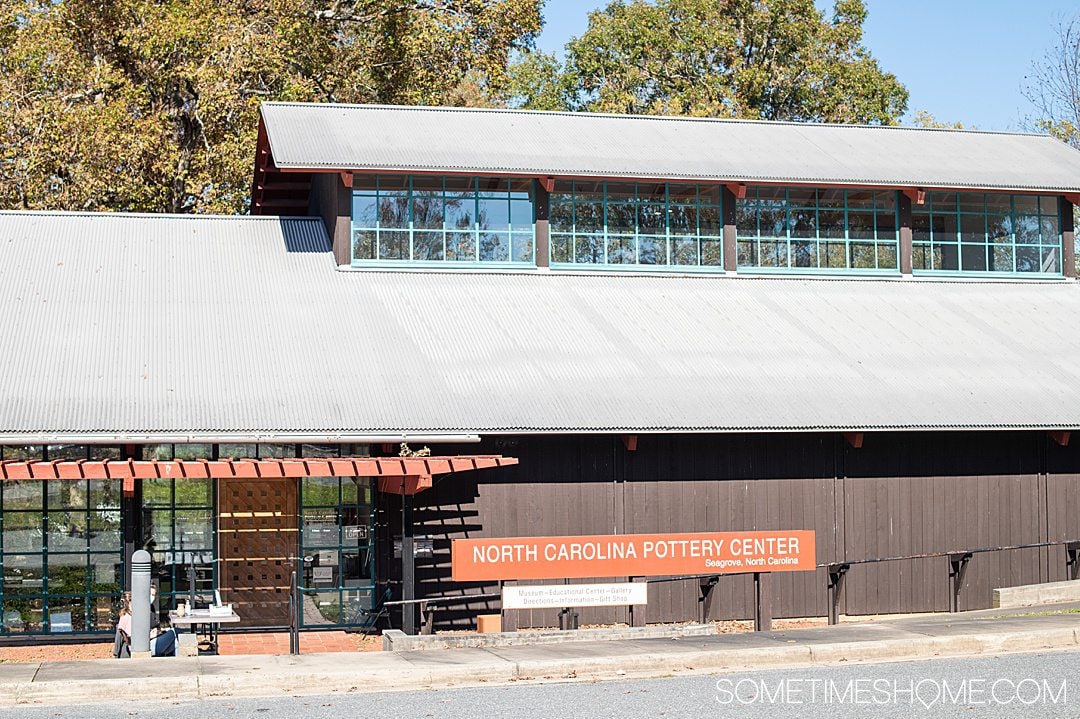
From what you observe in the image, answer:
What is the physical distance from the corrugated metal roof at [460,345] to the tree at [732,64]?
26113mm

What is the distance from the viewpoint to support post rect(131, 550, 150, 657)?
52.4ft

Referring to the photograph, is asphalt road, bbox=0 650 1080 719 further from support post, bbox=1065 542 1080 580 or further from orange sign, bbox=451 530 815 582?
support post, bbox=1065 542 1080 580

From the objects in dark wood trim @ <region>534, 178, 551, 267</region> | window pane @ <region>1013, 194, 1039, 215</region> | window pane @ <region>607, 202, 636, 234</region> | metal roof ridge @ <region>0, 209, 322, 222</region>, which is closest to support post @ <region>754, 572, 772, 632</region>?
dark wood trim @ <region>534, 178, 551, 267</region>

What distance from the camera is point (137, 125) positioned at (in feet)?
111

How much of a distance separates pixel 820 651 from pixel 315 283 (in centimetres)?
1172

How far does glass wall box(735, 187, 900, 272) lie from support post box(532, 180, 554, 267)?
3.71 meters

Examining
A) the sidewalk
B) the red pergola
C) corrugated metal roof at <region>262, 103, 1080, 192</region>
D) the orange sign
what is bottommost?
the sidewalk

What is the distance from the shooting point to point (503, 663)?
46.2 ft

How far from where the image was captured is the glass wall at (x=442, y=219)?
24.3 m

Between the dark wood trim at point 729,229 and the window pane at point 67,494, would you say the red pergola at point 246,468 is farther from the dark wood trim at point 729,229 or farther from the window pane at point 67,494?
the dark wood trim at point 729,229

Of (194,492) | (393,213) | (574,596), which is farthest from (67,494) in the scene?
(393,213)

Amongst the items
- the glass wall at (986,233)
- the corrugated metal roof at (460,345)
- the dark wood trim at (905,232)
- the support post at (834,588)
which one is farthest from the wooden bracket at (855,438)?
the glass wall at (986,233)

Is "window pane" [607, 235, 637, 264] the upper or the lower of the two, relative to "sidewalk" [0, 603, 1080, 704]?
upper

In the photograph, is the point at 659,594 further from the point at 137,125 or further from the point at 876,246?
the point at 137,125
